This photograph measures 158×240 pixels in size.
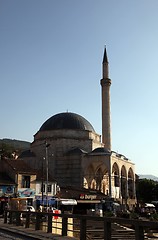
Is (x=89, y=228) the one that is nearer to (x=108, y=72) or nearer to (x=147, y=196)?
(x=108, y=72)

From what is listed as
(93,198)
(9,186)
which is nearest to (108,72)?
(93,198)

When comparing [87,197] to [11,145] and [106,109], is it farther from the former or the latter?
[11,145]

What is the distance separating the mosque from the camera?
5194 centimetres

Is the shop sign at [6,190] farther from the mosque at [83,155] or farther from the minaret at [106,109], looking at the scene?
the minaret at [106,109]

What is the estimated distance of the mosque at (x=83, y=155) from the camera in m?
51.9

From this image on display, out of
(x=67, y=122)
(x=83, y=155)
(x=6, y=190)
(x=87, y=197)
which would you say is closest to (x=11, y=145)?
(x=67, y=122)

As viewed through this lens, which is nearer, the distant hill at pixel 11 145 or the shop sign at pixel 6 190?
the shop sign at pixel 6 190

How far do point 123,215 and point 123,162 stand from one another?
2609 cm

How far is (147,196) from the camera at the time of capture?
66312mm

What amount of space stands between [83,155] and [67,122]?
8.77 metres

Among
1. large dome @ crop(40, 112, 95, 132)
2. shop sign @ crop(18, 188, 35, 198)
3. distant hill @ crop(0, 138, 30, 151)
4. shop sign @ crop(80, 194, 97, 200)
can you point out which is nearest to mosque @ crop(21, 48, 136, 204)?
large dome @ crop(40, 112, 95, 132)

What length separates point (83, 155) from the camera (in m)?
52.5

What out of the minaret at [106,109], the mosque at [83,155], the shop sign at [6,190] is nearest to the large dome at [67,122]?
the mosque at [83,155]

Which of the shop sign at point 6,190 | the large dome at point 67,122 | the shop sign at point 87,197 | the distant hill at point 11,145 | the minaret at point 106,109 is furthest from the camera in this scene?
the distant hill at point 11,145
